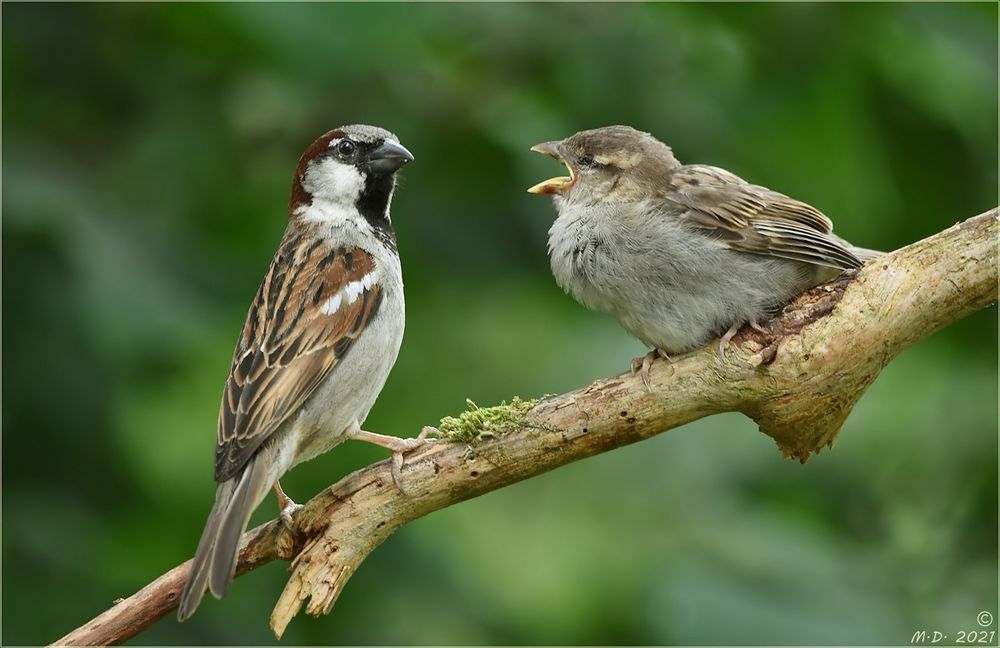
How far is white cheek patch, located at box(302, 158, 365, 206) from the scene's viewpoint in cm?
535

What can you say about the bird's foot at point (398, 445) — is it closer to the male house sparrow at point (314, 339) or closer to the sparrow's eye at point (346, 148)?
the male house sparrow at point (314, 339)

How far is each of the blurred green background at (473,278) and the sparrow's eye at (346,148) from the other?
242 millimetres

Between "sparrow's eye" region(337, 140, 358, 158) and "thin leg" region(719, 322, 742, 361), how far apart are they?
6.13 ft

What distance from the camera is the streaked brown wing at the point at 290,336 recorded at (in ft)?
14.5

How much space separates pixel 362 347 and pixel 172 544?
1.27 m

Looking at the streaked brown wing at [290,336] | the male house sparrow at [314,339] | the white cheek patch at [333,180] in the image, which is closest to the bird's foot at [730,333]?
the male house sparrow at [314,339]

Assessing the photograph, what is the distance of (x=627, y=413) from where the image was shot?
4.07 meters

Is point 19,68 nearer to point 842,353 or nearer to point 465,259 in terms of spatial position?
point 465,259

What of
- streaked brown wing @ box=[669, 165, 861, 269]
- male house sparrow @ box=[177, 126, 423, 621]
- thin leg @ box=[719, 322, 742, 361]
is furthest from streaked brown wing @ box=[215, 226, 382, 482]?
thin leg @ box=[719, 322, 742, 361]

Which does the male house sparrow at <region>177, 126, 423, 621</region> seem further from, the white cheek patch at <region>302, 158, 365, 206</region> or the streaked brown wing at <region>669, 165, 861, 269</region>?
the streaked brown wing at <region>669, 165, 861, 269</region>

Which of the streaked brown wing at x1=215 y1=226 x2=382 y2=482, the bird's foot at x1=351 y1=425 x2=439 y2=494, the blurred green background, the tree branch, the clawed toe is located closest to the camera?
the tree branch

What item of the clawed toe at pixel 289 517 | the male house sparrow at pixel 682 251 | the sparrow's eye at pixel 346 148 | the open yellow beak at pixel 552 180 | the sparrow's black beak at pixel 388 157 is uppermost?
the sparrow's eye at pixel 346 148

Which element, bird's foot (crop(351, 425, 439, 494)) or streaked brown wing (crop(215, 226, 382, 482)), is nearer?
bird's foot (crop(351, 425, 439, 494))

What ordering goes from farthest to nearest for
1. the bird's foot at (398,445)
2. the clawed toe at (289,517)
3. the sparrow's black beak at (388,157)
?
the sparrow's black beak at (388,157) < the clawed toe at (289,517) < the bird's foot at (398,445)
